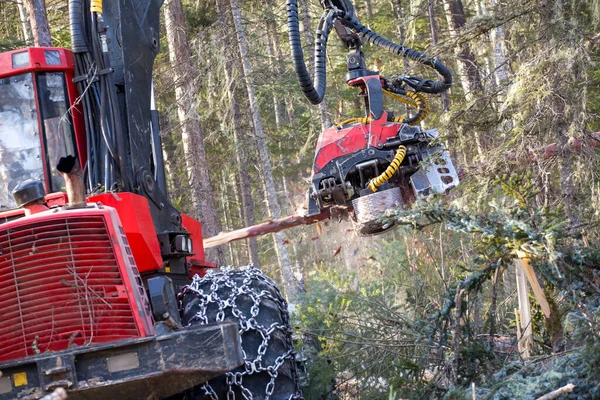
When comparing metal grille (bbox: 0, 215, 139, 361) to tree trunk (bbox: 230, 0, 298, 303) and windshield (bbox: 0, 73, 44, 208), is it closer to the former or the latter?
windshield (bbox: 0, 73, 44, 208)

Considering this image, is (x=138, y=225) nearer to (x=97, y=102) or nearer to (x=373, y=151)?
(x=97, y=102)

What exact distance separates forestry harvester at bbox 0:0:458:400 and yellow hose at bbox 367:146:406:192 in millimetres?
817

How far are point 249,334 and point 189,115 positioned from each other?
34.9ft

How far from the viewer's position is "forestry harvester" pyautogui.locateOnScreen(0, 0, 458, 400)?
4.45m

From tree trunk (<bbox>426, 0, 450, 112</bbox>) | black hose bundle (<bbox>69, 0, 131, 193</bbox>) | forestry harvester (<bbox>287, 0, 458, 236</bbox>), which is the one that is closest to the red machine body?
black hose bundle (<bbox>69, 0, 131, 193</bbox>)

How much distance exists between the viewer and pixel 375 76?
9.34m

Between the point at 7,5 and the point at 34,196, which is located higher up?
the point at 7,5

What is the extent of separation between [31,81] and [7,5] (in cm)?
1155

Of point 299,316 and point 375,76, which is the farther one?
point 375,76

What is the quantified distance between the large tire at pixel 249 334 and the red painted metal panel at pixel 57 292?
0.70 m

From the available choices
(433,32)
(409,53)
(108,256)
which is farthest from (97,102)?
(433,32)

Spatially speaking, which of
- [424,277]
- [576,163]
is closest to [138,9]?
[424,277]

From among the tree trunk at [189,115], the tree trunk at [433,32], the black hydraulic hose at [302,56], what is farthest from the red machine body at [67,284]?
the tree trunk at [189,115]

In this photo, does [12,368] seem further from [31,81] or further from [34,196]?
[31,81]
